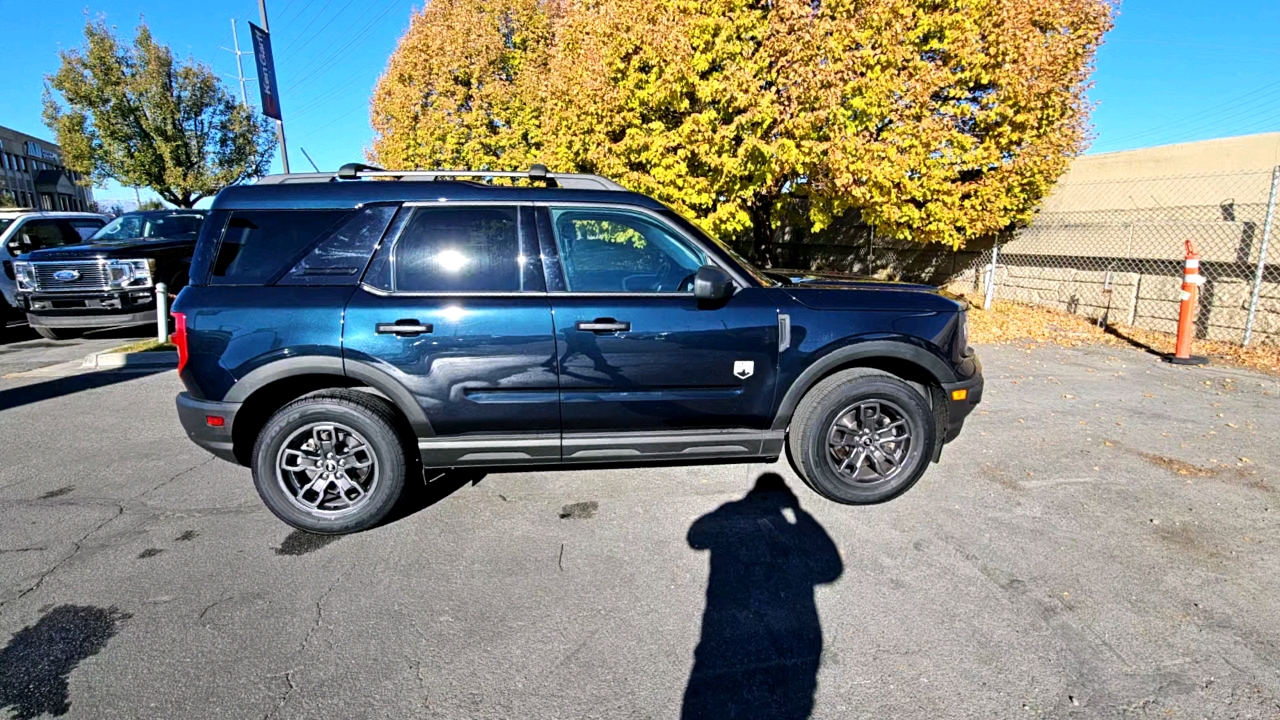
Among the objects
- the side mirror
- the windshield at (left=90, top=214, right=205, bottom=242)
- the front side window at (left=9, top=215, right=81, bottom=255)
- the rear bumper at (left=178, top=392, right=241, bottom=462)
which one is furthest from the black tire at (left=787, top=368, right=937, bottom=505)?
the front side window at (left=9, top=215, right=81, bottom=255)

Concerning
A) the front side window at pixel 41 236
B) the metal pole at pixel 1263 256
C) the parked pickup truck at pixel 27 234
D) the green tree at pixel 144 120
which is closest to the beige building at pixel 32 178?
the green tree at pixel 144 120

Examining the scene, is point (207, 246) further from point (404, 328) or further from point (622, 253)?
point (622, 253)

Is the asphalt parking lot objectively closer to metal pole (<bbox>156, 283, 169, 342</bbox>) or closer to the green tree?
metal pole (<bbox>156, 283, 169, 342</bbox>)

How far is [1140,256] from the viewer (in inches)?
340

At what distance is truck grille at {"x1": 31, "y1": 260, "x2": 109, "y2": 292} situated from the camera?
8555 millimetres

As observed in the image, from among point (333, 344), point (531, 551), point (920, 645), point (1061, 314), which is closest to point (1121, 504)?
point (920, 645)

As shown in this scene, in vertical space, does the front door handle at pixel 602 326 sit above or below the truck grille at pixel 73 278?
below

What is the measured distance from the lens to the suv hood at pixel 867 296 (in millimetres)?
3551

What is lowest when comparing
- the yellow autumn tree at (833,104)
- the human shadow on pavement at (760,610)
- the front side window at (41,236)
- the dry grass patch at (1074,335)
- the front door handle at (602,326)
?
the human shadow on pavement at (760,610)

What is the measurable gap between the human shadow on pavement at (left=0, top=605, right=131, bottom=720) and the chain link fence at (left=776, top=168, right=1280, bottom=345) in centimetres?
1063

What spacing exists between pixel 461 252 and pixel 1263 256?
29.4 feet

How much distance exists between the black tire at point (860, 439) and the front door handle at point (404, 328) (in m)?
2.20

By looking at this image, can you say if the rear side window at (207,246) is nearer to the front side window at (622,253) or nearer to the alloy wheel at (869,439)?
the front side window at (622,253)

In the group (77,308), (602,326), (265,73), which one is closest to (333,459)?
(602,326)
